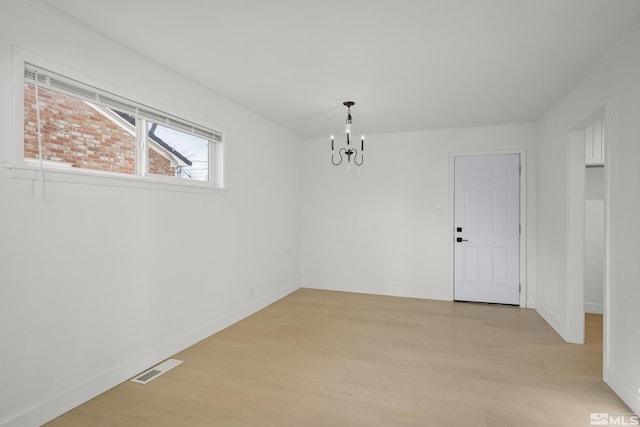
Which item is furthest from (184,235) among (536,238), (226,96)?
(536,238)

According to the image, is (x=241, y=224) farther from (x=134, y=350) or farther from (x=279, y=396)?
(x=279, y=396)

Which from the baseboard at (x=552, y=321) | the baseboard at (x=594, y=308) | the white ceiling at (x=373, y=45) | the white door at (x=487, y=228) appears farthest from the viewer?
the white door at (x=487, y=228)

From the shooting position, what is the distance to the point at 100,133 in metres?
2.57

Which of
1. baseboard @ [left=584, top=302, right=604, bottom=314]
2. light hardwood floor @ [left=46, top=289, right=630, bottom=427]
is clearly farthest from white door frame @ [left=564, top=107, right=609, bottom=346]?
baseboard @ [left=584, top=302, right=604, bottom=314]

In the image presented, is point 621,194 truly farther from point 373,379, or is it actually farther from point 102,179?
point 102,179

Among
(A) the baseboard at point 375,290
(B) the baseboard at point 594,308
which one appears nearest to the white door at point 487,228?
(A) the baseboard at point 375,290

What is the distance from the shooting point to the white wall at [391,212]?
5.10 metres

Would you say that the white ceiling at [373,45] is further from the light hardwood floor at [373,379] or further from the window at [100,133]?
the light hardwood floor at [373,379]

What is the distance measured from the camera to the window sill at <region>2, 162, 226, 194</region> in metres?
2.03

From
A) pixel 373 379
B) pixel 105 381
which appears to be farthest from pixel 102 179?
pixel 373 379

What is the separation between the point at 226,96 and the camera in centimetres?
380

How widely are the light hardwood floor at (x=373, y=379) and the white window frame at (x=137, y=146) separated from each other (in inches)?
61.5

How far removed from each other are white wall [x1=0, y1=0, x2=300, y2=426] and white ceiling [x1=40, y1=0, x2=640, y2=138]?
233mm

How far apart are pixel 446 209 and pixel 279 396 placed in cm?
374
